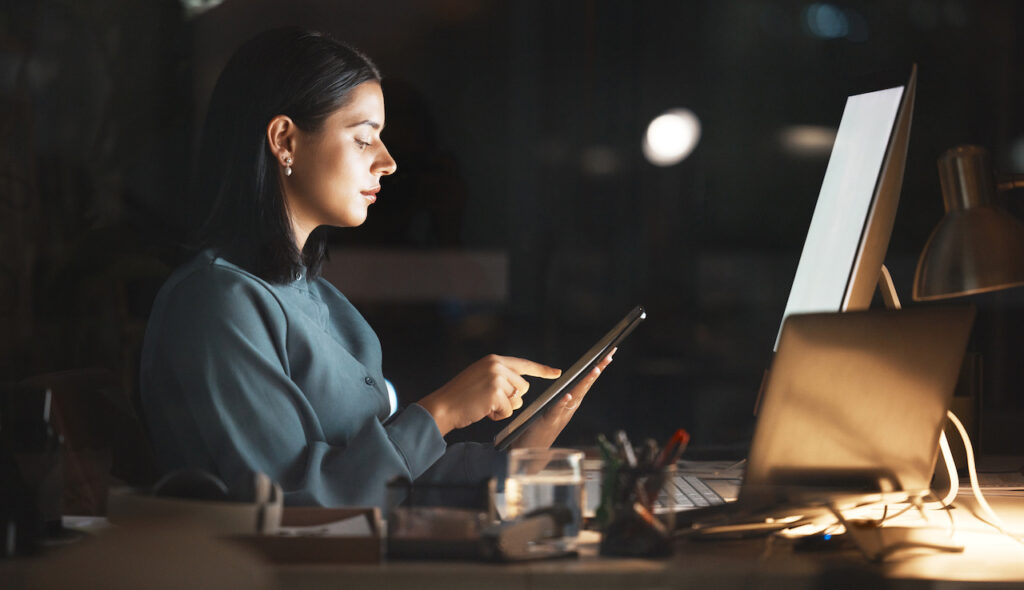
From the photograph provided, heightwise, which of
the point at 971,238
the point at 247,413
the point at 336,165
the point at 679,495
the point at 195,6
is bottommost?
the point at 679,495

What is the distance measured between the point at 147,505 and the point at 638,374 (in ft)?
7.60

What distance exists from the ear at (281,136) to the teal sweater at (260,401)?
0.64ft

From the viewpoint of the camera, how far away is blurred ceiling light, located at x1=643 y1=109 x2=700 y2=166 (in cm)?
301

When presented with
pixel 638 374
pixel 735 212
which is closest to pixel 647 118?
pixel 735 212

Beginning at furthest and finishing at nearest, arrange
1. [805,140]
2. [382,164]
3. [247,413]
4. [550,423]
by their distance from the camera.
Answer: [805,140] < [382,164] < [550,423] < [247,413]

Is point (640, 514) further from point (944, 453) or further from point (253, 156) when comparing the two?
point (253, 156)

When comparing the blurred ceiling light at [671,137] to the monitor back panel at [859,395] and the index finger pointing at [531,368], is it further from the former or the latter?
the monitor back panel at [859,395]

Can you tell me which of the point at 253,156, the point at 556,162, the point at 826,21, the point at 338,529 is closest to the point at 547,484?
the point at 338,529

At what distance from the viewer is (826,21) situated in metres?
3.01

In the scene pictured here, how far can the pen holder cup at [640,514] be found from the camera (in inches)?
34.3

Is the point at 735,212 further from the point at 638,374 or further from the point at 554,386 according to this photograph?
the point at 554,386

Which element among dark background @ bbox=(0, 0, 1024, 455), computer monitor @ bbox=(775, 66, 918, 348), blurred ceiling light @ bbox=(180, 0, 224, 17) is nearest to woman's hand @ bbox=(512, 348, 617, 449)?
computer monitor @ bbox=(775, 66, 918, 348)

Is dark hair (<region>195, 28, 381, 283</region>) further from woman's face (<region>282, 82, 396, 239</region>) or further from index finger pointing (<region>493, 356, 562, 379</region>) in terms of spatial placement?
index finger pointing (<region>493, 356, 562, 379</region>)

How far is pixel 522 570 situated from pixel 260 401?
0.54 meters
